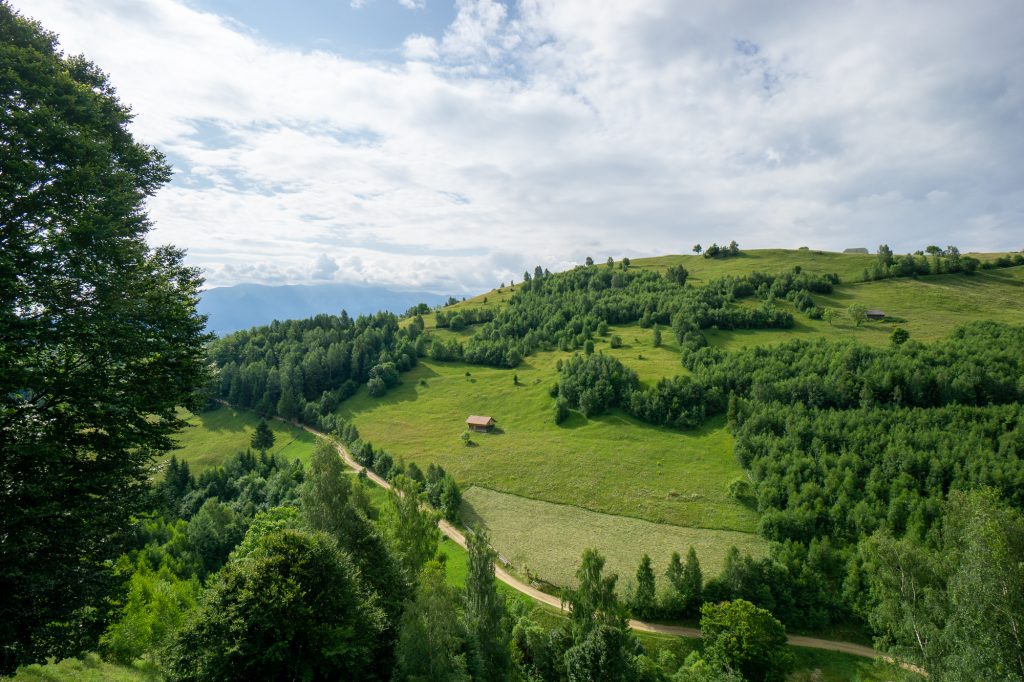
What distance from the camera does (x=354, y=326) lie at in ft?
460

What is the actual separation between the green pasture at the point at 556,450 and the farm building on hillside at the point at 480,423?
1.81 meters

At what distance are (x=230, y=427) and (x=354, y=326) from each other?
47111 mm

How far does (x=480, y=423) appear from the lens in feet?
292

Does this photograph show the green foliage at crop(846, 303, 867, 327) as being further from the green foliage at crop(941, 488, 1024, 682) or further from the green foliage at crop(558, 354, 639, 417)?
the green foliage at crop(941, 488, 1024, 682)

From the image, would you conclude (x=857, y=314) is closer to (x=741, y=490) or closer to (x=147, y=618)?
(x=741, y=490)

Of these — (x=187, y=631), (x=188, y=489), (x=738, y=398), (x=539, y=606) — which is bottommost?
(x=539, y=606)

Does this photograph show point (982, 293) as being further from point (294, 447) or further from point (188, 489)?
point (188, 489)

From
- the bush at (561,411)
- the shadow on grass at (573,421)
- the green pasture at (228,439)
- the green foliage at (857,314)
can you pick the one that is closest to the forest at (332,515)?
the green pasture at (228,439)

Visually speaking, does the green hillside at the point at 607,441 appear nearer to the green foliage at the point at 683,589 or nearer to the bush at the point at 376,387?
the bush at the point at 376,387

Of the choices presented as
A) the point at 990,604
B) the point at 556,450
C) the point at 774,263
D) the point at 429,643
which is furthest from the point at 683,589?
the point at 774,263

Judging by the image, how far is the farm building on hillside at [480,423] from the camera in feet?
292

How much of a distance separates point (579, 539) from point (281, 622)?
44.0 meters

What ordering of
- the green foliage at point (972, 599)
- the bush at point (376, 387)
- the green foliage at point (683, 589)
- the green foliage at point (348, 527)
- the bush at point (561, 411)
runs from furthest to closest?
the bush at point (376, 387)
the bush at point (561, 411)
the green foliage at point (683, 589)
the green foliage at point (348, 527)
the green foliage at point (972, 599)

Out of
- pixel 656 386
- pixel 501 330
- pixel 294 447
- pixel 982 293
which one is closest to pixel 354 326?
pixel 501 330
